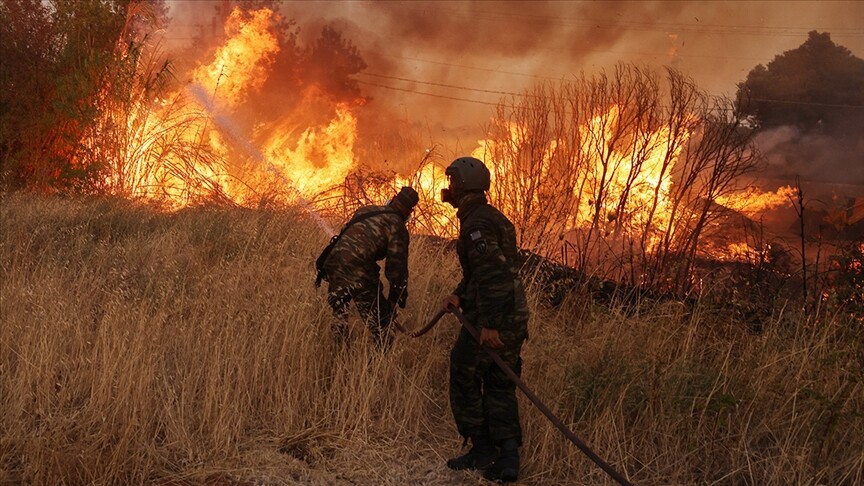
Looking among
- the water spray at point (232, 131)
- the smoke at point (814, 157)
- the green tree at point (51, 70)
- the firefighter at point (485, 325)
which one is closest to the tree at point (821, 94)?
the smoke at point (814, 157)

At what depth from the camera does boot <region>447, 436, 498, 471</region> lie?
160 inches

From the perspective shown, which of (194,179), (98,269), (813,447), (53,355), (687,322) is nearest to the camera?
(813,447)

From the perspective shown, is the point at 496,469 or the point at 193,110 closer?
the point at 496,469

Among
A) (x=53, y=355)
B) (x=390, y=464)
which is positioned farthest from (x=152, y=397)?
(x=390, y=464)

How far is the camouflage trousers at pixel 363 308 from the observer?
17.0 feet

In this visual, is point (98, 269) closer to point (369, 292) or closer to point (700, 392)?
point (369, 292)

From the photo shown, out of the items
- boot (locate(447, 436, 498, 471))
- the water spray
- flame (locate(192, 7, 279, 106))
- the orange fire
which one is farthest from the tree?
boot (locate(447, 436, 498, 471))

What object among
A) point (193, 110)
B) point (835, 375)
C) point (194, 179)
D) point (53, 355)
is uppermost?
point (193, 110)

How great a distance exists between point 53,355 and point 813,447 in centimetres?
466

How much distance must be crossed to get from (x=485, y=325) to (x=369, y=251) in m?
1.58

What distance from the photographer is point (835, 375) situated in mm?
4855

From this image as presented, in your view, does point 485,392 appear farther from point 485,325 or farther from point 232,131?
point 232,131

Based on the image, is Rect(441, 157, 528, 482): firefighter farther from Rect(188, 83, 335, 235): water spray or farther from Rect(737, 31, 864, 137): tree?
Rect(737, 31, 864, 137): tree

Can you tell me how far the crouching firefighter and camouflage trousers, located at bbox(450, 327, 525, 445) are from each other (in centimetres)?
112
